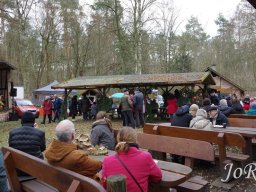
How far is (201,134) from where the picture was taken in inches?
235

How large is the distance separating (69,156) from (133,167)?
0.77m

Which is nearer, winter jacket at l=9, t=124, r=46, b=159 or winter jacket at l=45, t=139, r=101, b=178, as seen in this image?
winter jacket at l=45, t=139, r=101, b=178

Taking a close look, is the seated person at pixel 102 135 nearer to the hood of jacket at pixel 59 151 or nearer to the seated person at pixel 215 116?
the hood of jacket at pixel 59 151

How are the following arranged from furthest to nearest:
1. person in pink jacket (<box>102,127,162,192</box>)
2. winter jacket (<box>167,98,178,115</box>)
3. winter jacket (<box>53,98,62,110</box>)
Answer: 1. winter jacket (<box>53,98,62,110</box>)
2. winter jacket (<box>167,98,178,115</box>)
3. person in pink jacket (<box>102,127,162,192</box>)

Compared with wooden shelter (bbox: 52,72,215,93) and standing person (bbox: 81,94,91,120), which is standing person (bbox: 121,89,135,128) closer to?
wooden shelter (bbox: 52,72,215,93)

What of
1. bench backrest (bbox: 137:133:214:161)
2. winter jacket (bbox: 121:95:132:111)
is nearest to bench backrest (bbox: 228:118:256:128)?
bench backrest (bbox: 137:133:214:161)

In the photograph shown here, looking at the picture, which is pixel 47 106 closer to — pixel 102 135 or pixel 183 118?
pixel 183 118

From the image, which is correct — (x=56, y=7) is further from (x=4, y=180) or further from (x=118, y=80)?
(x=4, y=180)

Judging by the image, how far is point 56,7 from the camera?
114 ft

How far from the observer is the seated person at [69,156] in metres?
3.66

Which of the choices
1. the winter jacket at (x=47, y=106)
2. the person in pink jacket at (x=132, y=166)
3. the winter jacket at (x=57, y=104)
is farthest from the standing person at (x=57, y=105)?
the person in pink jacket at (x=132, y=166)

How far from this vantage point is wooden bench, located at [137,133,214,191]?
4270 millimetres

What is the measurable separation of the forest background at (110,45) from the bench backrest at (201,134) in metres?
23.4

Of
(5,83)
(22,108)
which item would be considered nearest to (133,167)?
(22,108)
